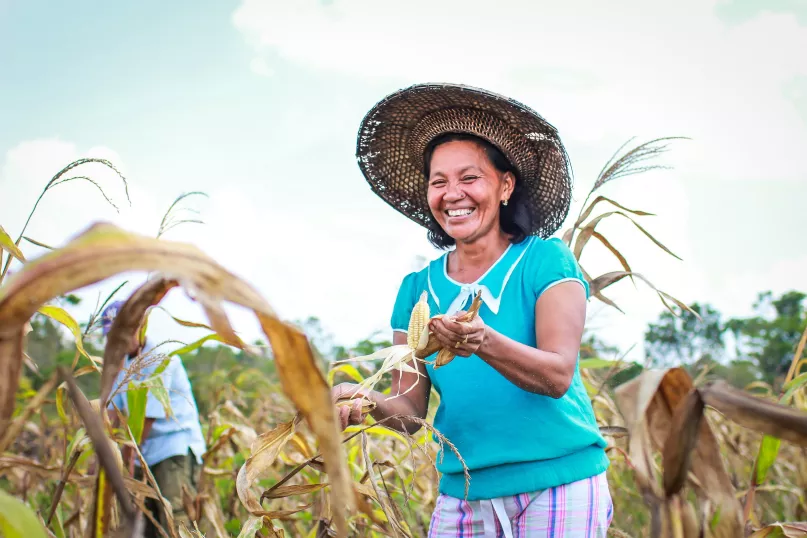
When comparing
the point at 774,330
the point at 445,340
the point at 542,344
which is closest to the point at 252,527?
the point at 445,340

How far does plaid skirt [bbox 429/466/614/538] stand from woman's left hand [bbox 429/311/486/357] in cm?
54

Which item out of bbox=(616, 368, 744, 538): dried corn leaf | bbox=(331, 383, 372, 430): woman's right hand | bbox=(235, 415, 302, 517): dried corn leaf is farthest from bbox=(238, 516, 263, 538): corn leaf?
bbox=(616, 368, 744, 538): dried corn leaf

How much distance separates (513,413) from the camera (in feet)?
5.49

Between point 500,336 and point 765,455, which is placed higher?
point 500,336

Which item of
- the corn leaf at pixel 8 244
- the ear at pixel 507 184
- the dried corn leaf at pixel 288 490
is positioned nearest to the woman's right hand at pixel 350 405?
the dried corn leaf at pixel 288 490

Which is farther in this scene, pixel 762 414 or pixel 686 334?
pixel 686 334

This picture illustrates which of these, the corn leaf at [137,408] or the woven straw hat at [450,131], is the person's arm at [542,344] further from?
the corn leaf at [137,408]

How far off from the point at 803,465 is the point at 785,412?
1651mm

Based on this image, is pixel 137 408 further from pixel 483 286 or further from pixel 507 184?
pixel 507 184

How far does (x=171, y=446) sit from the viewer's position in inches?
136

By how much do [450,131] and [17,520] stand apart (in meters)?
1.65

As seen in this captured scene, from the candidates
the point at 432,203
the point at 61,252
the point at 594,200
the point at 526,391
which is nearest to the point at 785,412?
the point at 61,252

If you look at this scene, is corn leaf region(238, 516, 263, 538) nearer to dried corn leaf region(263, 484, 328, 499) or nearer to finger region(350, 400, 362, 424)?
dried corn leaf region(263, 484, 328, 499)

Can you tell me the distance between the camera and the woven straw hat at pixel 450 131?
1994mm
